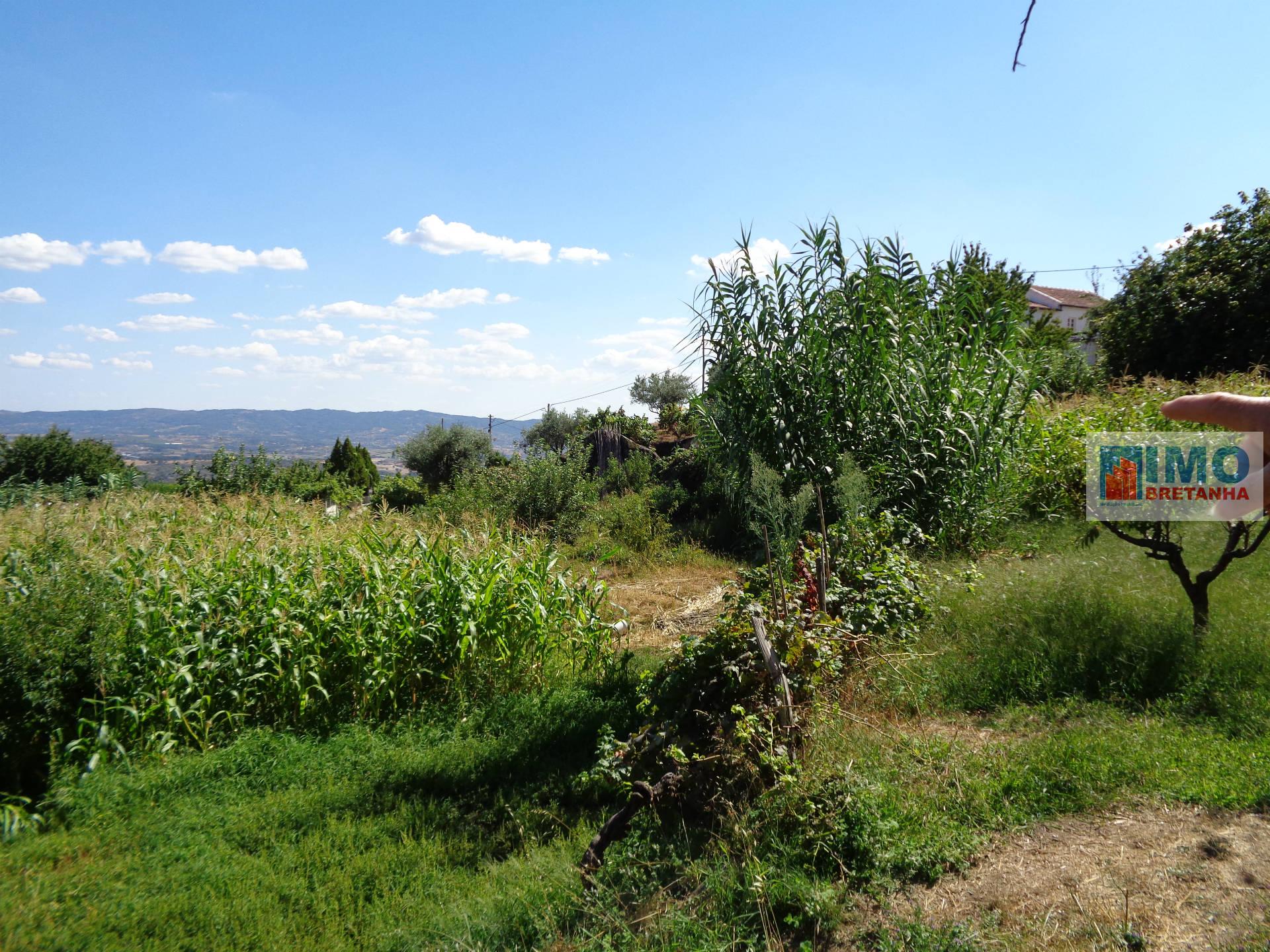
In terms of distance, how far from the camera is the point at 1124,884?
2.35 m

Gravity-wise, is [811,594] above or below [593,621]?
above

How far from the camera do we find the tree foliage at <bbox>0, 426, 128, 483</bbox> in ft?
60.0

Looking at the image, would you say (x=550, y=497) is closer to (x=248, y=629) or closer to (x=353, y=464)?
(x=248, y=629)

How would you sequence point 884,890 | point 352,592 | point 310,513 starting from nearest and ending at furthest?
1. point 884,890
2. point 352,592
3. point 310,513

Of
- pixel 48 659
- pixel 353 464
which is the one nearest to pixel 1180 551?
pixel 48 659

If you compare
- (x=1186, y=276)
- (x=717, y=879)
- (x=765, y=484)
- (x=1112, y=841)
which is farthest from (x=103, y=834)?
(x=1186, y=276)

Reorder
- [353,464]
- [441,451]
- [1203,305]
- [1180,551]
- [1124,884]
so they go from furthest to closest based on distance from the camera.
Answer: [441,451] → [353,464] → [1203,305] → [1180,551] → [1124,884]

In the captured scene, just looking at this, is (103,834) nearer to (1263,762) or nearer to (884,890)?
(884,890)

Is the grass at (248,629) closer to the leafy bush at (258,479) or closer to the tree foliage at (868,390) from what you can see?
the tree foliage at (868,390)

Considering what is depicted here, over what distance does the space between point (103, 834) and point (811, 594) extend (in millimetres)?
3935

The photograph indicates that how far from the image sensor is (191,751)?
4.20m

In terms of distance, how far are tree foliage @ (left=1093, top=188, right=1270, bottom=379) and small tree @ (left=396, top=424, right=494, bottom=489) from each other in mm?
17111

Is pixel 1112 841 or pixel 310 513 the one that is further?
pixel 310 513

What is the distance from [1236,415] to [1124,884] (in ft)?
6.71
